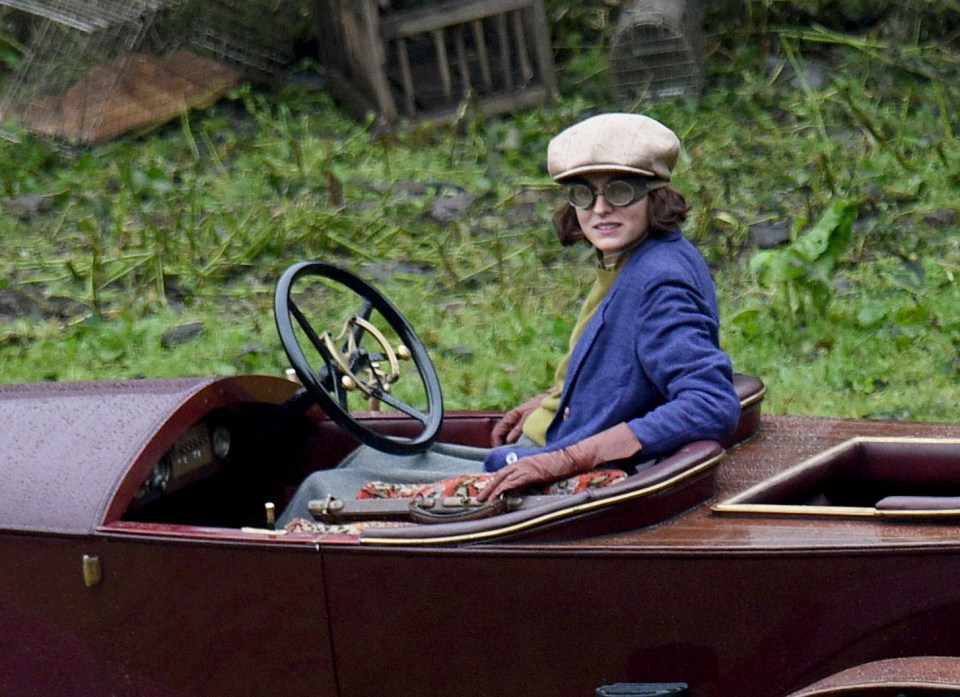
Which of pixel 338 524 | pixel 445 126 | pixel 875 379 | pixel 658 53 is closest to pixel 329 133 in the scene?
pixel 445 126

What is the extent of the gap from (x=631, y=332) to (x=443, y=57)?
5398mm

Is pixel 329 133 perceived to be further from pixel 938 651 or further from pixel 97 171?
pixel 938 651

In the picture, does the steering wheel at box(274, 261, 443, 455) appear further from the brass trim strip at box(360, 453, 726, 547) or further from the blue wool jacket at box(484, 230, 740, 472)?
the brass trim strip at box(360, 453, 726, 547)

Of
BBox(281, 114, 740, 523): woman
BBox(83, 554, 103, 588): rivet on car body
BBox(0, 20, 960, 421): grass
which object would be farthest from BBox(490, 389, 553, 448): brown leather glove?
BBox(0, 20, 960, 421): grass

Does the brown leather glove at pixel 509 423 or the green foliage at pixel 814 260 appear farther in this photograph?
the green foliage at pixel 814 260

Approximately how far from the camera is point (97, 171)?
8.32 m

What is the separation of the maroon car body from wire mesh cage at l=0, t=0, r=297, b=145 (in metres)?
5.40

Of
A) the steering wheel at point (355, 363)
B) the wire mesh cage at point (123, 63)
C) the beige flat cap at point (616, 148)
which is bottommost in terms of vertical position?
the steering wheel at point (355, 363)

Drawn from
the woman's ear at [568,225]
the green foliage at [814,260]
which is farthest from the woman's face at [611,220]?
the green foliage at [814,260]

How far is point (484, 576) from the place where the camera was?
315 cm

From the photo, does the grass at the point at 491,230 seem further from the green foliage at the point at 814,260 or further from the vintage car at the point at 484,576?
the vintage car at the point at 484,576

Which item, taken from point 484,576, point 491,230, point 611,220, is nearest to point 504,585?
point 484,576

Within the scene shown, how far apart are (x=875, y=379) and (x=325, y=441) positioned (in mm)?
2463

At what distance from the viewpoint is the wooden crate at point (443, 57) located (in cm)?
852
